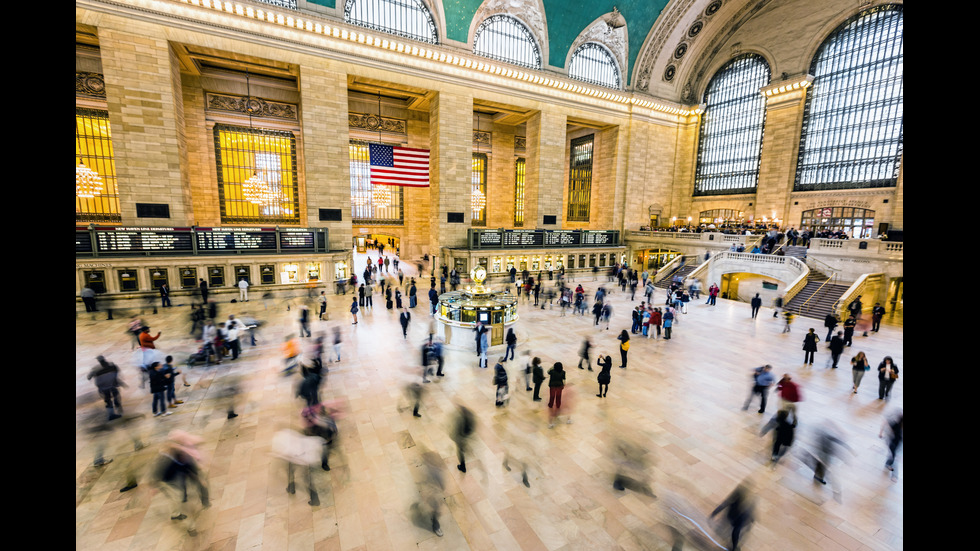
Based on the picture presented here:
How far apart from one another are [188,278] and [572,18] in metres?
26.2

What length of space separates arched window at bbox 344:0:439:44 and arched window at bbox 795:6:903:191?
84.1 ft

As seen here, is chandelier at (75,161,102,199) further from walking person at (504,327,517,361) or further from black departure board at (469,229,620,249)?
walking person at (504,327,517,361)

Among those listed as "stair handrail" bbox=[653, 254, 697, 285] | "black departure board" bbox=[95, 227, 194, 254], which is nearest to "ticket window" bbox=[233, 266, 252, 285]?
"black departure board" bbox=[95, 227, 194, 254]

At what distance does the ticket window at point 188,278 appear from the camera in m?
17.3

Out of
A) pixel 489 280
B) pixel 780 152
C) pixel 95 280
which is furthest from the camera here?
pixel 780 152

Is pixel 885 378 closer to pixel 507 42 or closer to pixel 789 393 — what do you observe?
pixel 789 393

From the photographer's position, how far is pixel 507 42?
→ 2572 cm

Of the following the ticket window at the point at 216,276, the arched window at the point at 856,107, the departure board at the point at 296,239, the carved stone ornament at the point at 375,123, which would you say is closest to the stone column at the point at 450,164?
the carved stone ornament at the point at 375,123

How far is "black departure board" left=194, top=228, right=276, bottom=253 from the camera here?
1758 cm

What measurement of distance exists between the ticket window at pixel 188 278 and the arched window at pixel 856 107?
36.8m

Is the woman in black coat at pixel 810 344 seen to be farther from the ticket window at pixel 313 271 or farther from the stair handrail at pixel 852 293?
A: the ticket window at pixel 313 271

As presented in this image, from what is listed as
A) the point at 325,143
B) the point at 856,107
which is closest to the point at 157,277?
the point at 325,143
